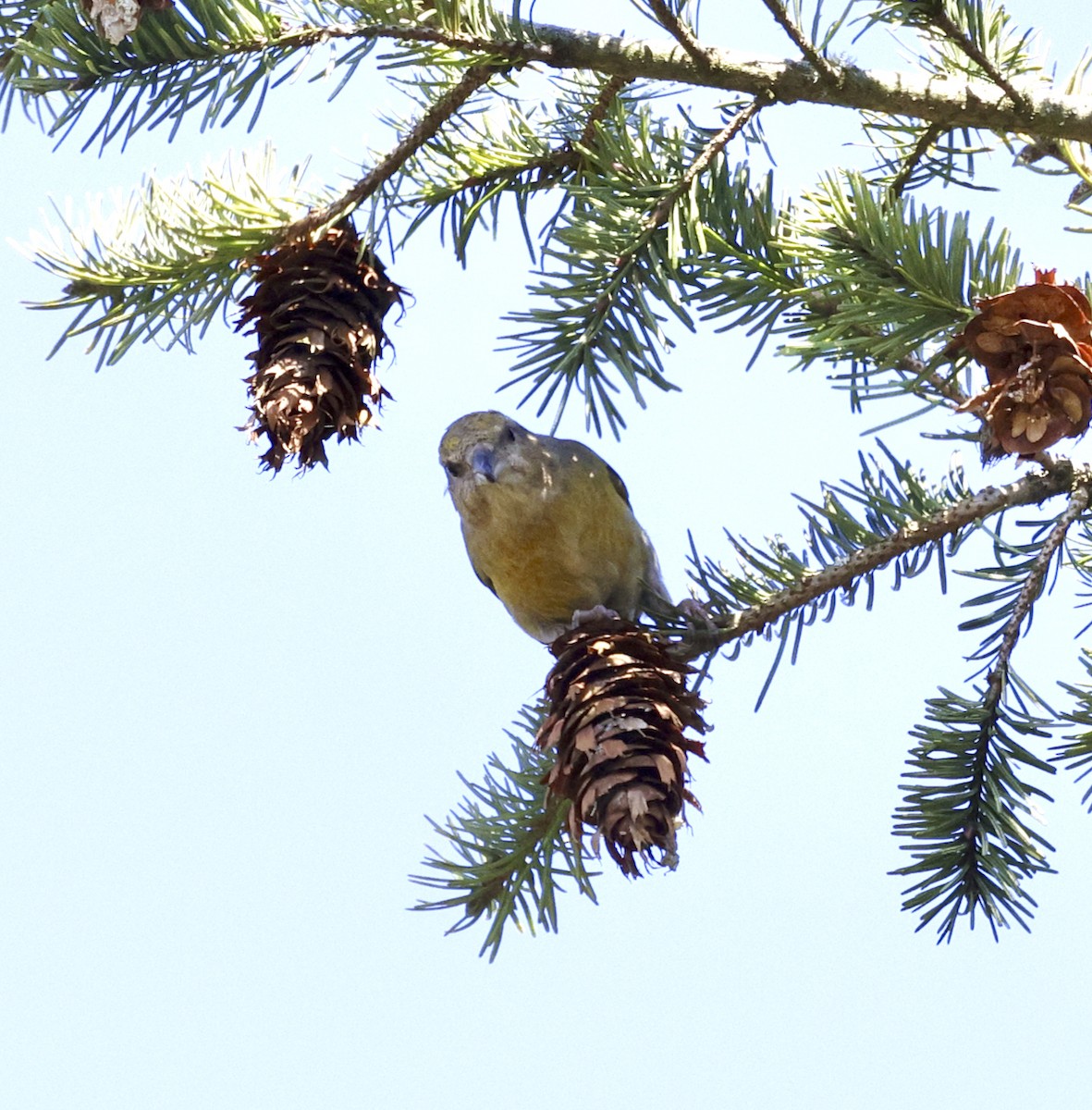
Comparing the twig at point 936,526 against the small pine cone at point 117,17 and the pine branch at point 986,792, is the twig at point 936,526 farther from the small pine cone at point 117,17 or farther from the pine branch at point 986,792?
the small pine cone at point 117,17

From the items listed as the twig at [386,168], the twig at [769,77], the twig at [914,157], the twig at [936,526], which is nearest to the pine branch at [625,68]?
the twig at [769,77]

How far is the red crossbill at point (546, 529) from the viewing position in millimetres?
2471

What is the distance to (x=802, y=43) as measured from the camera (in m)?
1.58

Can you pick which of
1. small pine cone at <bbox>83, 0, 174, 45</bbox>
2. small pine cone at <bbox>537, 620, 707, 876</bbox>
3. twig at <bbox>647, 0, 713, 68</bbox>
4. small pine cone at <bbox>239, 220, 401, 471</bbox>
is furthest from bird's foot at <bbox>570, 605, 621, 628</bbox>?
small pine cone at <bbox>83, 0, 174, 45</bbox>

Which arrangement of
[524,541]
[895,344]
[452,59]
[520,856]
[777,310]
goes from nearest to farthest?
1. [895,344]
2. [452,59]
3. [777,310]
4. [520,856]
5. [524,541]

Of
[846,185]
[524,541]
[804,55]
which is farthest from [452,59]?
[524,541]

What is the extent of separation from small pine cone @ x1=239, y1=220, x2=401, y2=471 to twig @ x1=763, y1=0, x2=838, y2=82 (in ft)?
2.09

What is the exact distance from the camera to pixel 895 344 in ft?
4.97

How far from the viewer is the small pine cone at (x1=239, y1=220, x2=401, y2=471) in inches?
69.4

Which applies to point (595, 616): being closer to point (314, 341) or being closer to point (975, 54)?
point (314, 341)

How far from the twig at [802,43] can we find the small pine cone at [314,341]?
64 cm

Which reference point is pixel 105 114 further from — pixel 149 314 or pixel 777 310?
pixel 777 310

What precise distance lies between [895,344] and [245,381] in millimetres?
842

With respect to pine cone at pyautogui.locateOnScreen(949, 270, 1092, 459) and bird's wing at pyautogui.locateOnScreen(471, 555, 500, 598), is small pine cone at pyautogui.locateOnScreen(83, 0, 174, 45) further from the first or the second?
bird's wing at pyautogui.locateOnScreen(471, 555, 500, 598)
